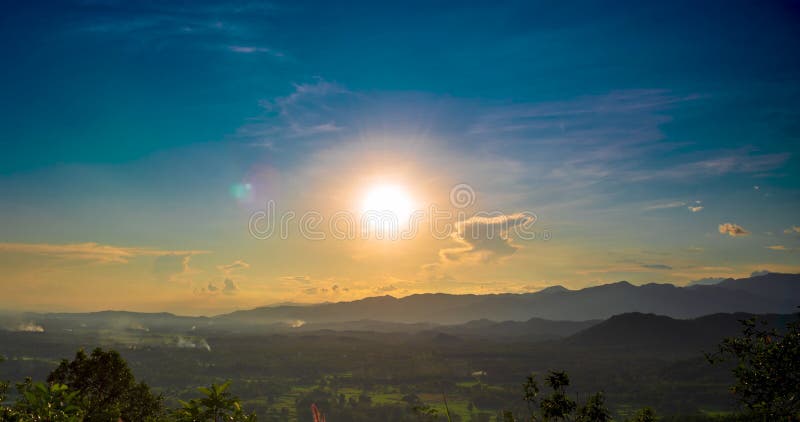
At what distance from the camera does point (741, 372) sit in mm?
20062

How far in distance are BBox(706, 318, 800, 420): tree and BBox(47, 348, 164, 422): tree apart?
120ft

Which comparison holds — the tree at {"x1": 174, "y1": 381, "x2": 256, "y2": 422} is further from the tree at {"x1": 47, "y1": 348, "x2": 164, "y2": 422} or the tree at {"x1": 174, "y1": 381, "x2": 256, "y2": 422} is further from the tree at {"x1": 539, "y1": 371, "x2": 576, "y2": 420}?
the tree at {"x1": 47, "y1": 348, "x2": 164, "y2": 422}

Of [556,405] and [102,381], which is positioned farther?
[102,381]

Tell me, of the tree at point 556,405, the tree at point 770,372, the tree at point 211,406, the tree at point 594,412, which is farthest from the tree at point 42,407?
the tree at point 770,372

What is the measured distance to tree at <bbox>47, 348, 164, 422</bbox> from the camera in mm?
33688

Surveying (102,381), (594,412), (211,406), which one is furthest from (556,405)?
(102,381)

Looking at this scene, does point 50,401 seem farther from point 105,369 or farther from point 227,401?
point 105,369

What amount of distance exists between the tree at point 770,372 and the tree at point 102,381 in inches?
1436

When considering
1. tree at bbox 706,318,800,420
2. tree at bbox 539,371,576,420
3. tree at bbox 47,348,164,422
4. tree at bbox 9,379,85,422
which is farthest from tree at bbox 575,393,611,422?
tree at bbox 47,348,164,422

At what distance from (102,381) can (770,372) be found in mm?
43007

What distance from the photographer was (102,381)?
35.5 meters

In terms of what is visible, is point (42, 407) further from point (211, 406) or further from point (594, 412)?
point (594, 412)

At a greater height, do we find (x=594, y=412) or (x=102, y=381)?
(x=594, y=412)

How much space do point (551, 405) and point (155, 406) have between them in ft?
128
